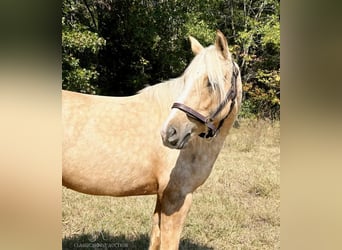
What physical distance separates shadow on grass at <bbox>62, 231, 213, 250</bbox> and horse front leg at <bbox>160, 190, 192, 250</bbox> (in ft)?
0.48

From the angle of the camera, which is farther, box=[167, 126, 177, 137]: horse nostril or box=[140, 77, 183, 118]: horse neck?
box=[140, 77, 183, 118]: horse neck

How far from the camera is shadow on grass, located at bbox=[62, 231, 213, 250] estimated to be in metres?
1.60

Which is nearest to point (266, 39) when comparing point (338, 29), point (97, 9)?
point (338, 29)

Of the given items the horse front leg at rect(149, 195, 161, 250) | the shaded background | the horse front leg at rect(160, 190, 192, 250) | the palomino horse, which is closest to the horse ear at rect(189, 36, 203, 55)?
the palomino horse

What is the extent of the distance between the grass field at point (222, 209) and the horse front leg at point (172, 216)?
13 centimetres

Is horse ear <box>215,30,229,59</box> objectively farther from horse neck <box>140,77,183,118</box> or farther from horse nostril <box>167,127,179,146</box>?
horse nostril <box>167,127,179,146</box>

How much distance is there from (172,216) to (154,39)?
0.72 meters

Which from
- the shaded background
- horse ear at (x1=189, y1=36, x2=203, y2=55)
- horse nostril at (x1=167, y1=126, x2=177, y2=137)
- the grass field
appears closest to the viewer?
the shaded background

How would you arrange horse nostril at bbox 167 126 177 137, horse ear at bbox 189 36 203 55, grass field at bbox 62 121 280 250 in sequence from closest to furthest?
horse nostril at bbox 167 126 177 137, horse ear at bbox 189 36 203 55, grass field at bbox 62 121 280 250

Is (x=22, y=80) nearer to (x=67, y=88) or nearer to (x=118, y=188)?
(x=67, y=88)

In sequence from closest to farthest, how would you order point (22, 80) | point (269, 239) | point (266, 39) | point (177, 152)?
point (22, 80) → point (177, 152) → point (266, 39) → point (269, 239)

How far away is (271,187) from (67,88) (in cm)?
96

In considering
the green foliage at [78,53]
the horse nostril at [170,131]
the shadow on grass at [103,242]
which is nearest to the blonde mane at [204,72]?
the horse nostril at [170,131]

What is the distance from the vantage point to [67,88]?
1.60 m
